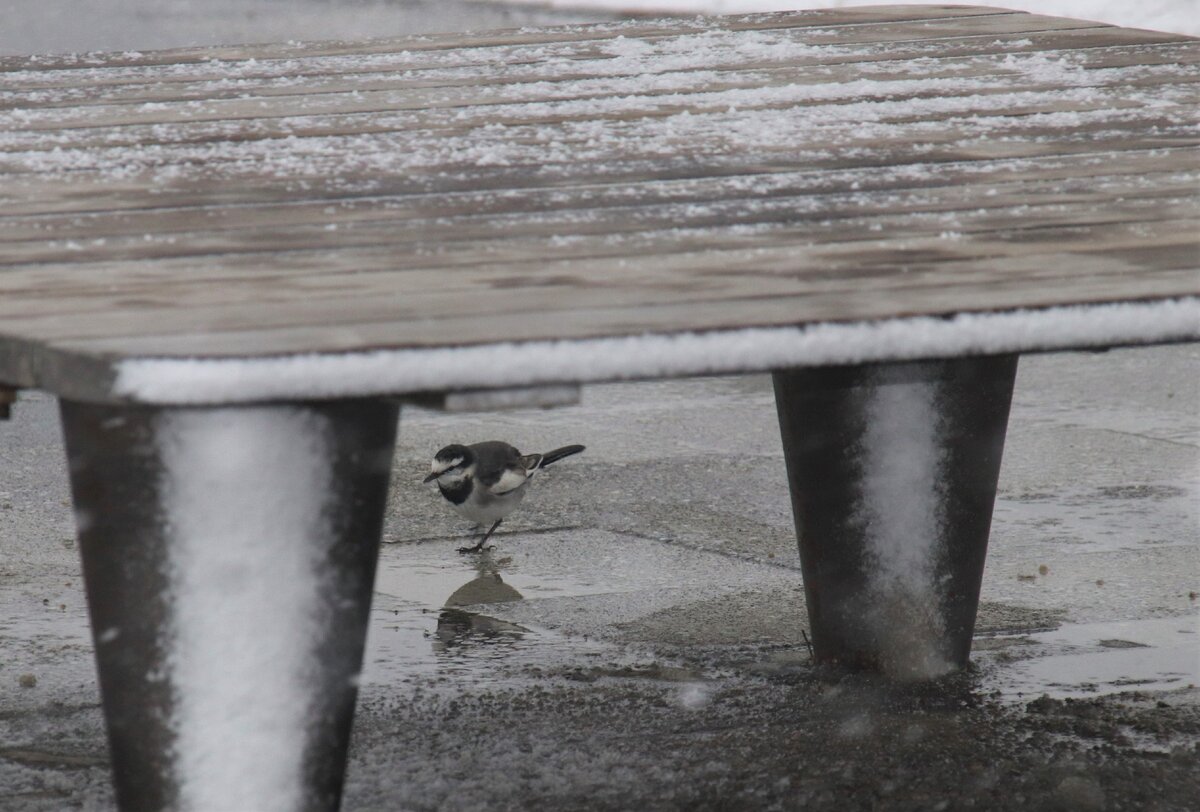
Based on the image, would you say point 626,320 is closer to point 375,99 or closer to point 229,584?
point 229,584

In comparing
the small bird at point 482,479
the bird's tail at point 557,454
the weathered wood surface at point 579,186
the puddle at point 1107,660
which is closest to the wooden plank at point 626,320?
the weathered wood surface at point 579,186

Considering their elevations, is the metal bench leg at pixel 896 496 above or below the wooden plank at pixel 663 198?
below

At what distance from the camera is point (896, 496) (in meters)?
3.78

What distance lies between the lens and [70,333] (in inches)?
84.0

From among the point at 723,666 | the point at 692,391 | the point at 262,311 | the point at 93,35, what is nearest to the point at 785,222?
the point at 262,311

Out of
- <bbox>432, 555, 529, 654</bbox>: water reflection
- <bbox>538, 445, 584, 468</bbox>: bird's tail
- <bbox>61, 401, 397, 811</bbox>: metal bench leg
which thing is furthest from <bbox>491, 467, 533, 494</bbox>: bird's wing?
<bbox>61, 401, 397, 811</bbox>: metal bench leg

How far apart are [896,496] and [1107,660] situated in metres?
0.85

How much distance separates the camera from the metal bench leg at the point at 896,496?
374 cm

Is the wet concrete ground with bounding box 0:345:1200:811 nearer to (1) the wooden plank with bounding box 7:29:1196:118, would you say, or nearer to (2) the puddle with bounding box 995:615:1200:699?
(2) the puddle with bounding box 995:615:1200:699

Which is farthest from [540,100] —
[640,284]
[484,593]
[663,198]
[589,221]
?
[640,284]

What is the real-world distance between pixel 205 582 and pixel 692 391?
5318 millimetres

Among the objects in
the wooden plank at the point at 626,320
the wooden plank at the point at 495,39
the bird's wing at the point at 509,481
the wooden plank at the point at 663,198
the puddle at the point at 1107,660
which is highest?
the wooden plank at the point at 626,320

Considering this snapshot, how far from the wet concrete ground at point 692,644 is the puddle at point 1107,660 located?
0.01 meters

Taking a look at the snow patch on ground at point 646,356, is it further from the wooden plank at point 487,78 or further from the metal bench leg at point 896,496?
the wooden plank at point 487,78
